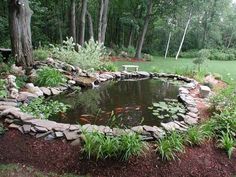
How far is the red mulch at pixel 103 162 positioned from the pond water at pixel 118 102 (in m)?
1.17

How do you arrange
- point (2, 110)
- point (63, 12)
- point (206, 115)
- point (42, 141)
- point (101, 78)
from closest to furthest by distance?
point (42, 141)
point (2, 110)
point (206, 115)
point (101, 78)
point (63, 12)

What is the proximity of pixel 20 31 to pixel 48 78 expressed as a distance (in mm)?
1937

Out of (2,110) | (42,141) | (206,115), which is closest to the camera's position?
(42,141)

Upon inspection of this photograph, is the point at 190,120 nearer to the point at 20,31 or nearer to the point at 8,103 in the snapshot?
the point at 8,103

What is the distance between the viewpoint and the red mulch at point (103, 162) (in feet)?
11.7

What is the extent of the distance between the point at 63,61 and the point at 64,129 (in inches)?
212

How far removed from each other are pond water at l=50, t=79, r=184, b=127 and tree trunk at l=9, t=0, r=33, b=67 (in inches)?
84.5

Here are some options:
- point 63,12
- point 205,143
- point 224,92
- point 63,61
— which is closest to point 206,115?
point 224,92

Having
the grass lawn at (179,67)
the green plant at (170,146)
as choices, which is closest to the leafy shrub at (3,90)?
the green plant at (170,146)

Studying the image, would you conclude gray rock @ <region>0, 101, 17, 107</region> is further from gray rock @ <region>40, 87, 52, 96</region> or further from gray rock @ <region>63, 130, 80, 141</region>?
gray rock @ <region>63, 130, 80, 141</region>

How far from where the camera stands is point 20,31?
7.93 metres

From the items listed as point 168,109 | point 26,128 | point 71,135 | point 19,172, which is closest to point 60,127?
point 71,135

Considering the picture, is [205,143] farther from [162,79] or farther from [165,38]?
[165,38]

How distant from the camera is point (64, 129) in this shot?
4219mm
